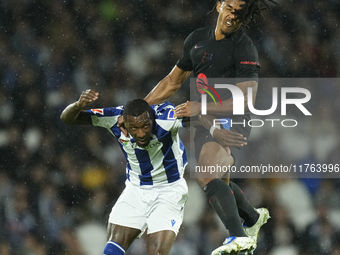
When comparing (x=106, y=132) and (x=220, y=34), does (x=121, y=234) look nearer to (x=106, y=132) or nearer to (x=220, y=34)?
(x=220, y=34)

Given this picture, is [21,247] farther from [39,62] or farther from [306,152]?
[306,152]

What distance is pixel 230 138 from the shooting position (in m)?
2.74

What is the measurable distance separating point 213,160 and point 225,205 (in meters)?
0.28

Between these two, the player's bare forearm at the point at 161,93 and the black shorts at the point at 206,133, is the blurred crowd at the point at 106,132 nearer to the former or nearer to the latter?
the player's bare forearm at the point at 161,93

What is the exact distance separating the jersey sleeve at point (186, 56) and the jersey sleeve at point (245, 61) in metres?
0.37

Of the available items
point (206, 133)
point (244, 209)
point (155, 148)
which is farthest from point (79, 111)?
point (244, 209)

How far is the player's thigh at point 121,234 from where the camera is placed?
3.02 metres

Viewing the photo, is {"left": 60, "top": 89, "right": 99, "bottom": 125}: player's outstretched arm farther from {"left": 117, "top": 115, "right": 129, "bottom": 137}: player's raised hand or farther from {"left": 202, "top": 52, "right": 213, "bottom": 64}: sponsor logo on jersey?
{"left": 202, "top": 52, "right": 213, "bottom": 64}: sponsor logo on jersey

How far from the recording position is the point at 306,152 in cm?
505

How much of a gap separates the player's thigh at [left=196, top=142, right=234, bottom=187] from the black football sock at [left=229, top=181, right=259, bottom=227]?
404 millimetres

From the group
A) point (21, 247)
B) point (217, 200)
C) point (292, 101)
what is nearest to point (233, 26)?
point (217, 200)

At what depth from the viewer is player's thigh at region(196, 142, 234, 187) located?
2846 mm

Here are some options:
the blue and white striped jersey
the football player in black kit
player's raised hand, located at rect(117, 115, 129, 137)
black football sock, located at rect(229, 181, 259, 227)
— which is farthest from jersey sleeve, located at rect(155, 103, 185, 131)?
black football sock, located at rect(229, 181, 259, 227)

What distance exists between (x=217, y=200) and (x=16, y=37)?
330 cm
